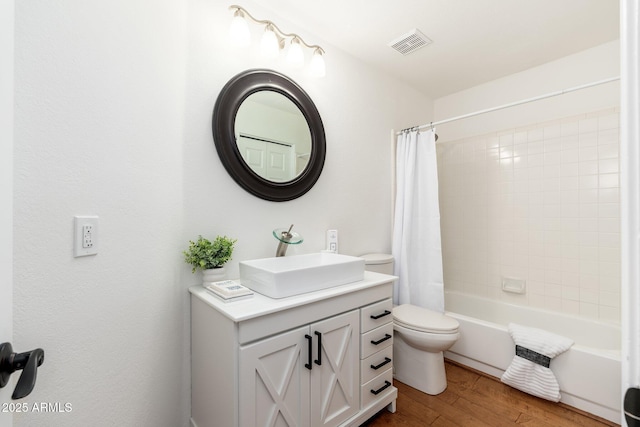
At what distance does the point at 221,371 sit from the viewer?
3.67ft

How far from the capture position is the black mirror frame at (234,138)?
4.88ft

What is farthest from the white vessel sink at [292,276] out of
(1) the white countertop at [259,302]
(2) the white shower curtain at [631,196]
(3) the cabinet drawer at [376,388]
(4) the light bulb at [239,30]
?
(4) the light bulb at [239,30]

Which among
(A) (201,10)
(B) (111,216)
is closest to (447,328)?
(B) (111,216)

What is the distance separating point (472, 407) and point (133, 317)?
1921 mm

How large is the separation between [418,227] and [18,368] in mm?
2271

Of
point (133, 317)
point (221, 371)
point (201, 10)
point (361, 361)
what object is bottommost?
point (361, 361)

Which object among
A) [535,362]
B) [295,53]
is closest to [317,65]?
[295,53]

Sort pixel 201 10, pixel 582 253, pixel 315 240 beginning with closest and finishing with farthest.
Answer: pixel 201 10 → pixel 315 240 → pixel 582 253

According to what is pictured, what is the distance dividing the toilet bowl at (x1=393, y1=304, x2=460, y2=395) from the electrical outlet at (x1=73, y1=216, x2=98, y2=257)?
67.8 inches

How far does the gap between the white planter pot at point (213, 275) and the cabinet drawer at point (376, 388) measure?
36.9 inches

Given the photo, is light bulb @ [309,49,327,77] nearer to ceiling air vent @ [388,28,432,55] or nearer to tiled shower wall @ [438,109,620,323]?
ceiling air vent @ [388,28,432,55]

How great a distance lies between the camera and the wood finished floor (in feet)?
5.15

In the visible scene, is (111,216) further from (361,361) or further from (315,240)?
(361,361)

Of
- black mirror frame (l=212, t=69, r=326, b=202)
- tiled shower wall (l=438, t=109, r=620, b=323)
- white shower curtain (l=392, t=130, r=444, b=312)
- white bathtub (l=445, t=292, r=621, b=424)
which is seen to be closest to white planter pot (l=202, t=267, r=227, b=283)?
black mirror frame (l=212, t=69, r=326, b=202)
